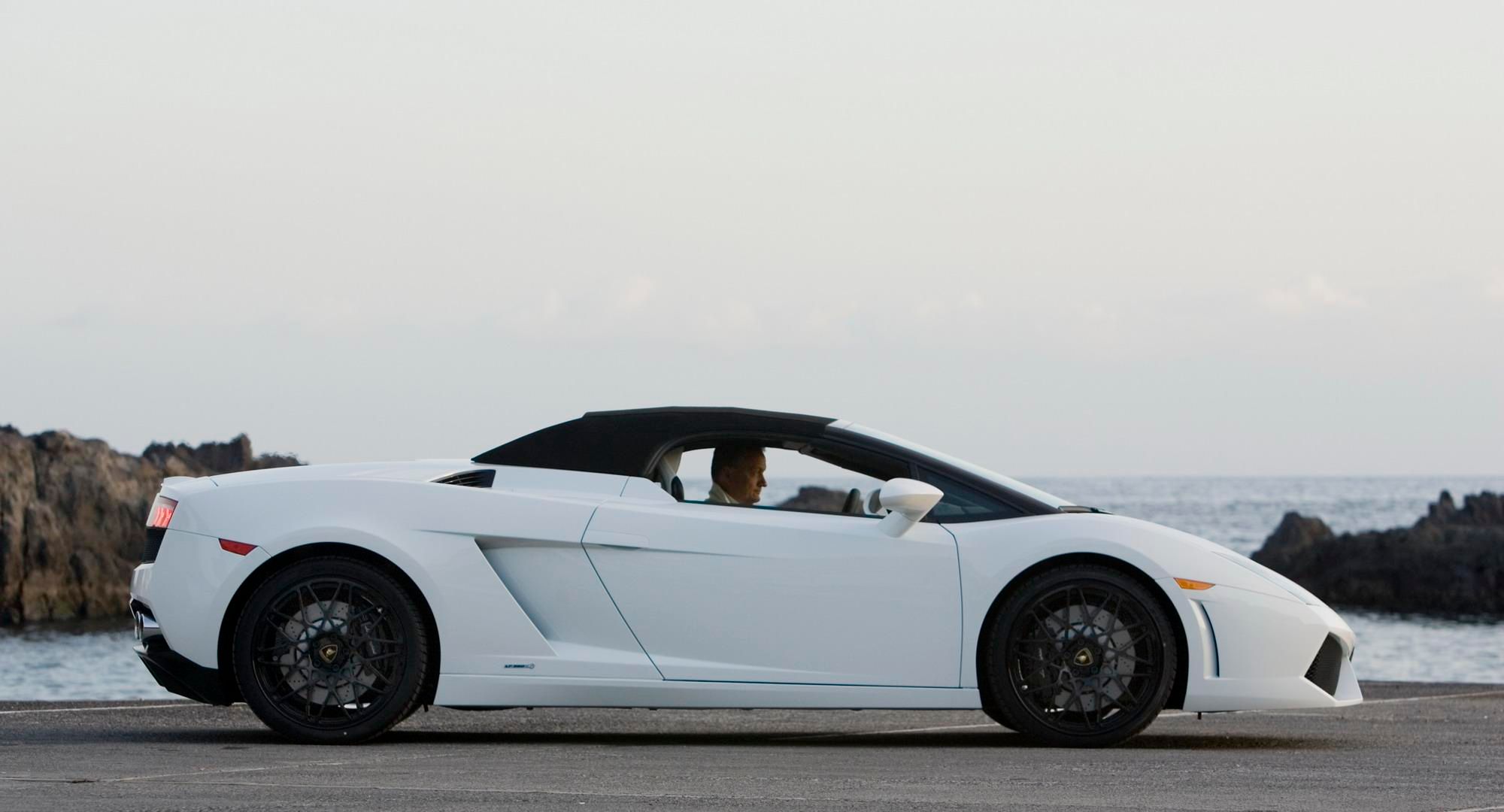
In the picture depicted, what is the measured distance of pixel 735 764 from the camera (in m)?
6.52

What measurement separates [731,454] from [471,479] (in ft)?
3.61

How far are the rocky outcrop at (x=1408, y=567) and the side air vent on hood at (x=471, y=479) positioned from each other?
158ft

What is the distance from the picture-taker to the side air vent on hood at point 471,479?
748cm

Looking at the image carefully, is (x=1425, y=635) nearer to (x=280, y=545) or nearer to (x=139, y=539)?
(x=139, y=539)

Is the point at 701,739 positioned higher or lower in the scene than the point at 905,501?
lower

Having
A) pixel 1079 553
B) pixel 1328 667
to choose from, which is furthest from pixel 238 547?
pixel 1328 667

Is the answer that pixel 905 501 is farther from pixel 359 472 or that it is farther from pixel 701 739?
pixel 359 472

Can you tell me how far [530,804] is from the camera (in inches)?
209

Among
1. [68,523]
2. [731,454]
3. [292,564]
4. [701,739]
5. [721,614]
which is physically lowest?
[68,523]

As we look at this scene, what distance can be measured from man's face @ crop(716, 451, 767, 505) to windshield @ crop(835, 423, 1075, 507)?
1.25ft

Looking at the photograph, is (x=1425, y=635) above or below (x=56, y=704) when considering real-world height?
below

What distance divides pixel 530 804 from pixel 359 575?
2200 mm

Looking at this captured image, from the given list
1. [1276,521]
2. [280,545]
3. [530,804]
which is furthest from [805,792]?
[1276,521]

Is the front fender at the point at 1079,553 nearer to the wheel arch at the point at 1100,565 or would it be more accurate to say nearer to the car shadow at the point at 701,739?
the wheel arch at the point at 1100,565
